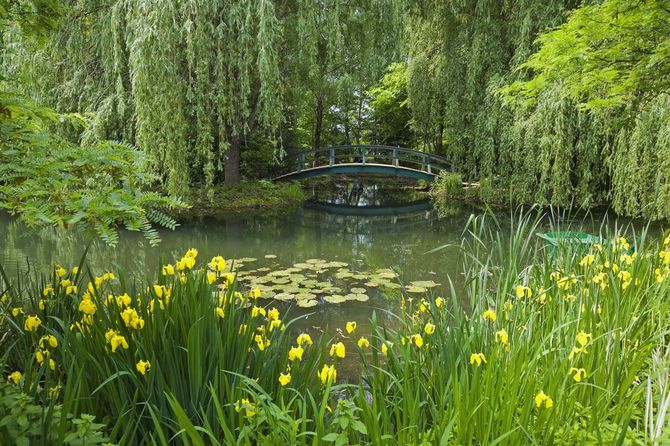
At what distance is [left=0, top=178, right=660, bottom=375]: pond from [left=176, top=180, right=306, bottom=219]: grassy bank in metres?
0.63

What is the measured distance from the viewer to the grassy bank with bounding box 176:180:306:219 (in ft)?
34.9

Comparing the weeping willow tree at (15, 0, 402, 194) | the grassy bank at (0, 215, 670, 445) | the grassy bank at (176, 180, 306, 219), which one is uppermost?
the weeping willow tree at (15, 0, 402, 194)

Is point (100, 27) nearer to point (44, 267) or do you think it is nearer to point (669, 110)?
point (44, 267)

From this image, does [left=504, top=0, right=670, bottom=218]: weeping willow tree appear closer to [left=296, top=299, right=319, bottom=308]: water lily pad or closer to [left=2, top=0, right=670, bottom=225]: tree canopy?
[left=2, top=0, right=670, bottom=225]: tree canopy

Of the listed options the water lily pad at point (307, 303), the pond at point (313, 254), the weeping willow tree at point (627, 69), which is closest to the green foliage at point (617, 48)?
the weeping willow tree at point (627, 69)

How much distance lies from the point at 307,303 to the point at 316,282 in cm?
78

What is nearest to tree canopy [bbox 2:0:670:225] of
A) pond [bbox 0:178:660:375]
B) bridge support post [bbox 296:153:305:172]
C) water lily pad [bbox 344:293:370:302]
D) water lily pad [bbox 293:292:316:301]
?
bridge support post [bbox 296:153:305:172]

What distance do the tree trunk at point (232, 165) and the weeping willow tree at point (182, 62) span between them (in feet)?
1.20

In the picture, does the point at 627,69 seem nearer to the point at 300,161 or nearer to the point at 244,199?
the point at 244,199

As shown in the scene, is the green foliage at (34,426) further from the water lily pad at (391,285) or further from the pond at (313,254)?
the water lily pad at (391,285)

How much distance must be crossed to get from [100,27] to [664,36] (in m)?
8.97

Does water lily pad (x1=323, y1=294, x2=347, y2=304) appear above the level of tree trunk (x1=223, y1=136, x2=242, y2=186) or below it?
below

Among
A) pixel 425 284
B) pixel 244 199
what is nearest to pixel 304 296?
pixel 425 284

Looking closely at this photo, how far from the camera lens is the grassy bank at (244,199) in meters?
10.6
